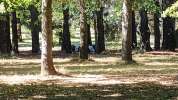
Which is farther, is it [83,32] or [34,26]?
[34,26]

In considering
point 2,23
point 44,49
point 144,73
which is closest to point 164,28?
point 2,23

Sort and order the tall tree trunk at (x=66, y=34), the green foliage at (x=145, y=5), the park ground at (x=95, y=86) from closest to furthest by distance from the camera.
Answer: the park ground at (x=95, y=86)
the green foliage at (x=145, y=5)
the tall tree trunk at (x=66, y=34)

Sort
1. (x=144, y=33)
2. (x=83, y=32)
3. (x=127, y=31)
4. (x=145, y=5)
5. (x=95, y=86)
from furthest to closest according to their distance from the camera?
(x=144, y=33) → (x=145, y=5) → (x=83, y=32) → (x=127, y=31) → (x=95, y=86)

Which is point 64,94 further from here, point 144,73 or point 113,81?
point 144,73

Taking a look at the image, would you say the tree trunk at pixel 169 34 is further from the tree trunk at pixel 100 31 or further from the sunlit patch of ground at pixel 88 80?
the sunlit patch of ground at pixel 88 80

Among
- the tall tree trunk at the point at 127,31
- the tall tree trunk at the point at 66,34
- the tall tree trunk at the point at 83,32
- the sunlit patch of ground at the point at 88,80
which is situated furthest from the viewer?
the tall tree trunk at the point at 66,34

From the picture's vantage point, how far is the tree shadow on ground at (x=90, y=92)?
15.9 m

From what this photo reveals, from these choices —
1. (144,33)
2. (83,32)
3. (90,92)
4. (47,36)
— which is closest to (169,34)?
(144,33)

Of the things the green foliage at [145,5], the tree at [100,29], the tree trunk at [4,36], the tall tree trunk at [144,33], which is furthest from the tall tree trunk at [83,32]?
the tall tree trunk at [144,33]

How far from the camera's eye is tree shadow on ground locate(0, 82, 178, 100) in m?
15.9

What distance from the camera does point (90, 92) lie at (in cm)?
Result: 1716

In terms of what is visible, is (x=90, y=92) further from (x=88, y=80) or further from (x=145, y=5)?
(x=145, y=5)

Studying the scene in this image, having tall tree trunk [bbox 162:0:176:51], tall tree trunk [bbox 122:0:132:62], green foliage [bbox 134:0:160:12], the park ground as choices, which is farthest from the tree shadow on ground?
tall tree trunk [bbox 162:0:176:51]

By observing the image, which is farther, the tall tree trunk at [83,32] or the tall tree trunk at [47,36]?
the tall tree trunk at [83,32]
